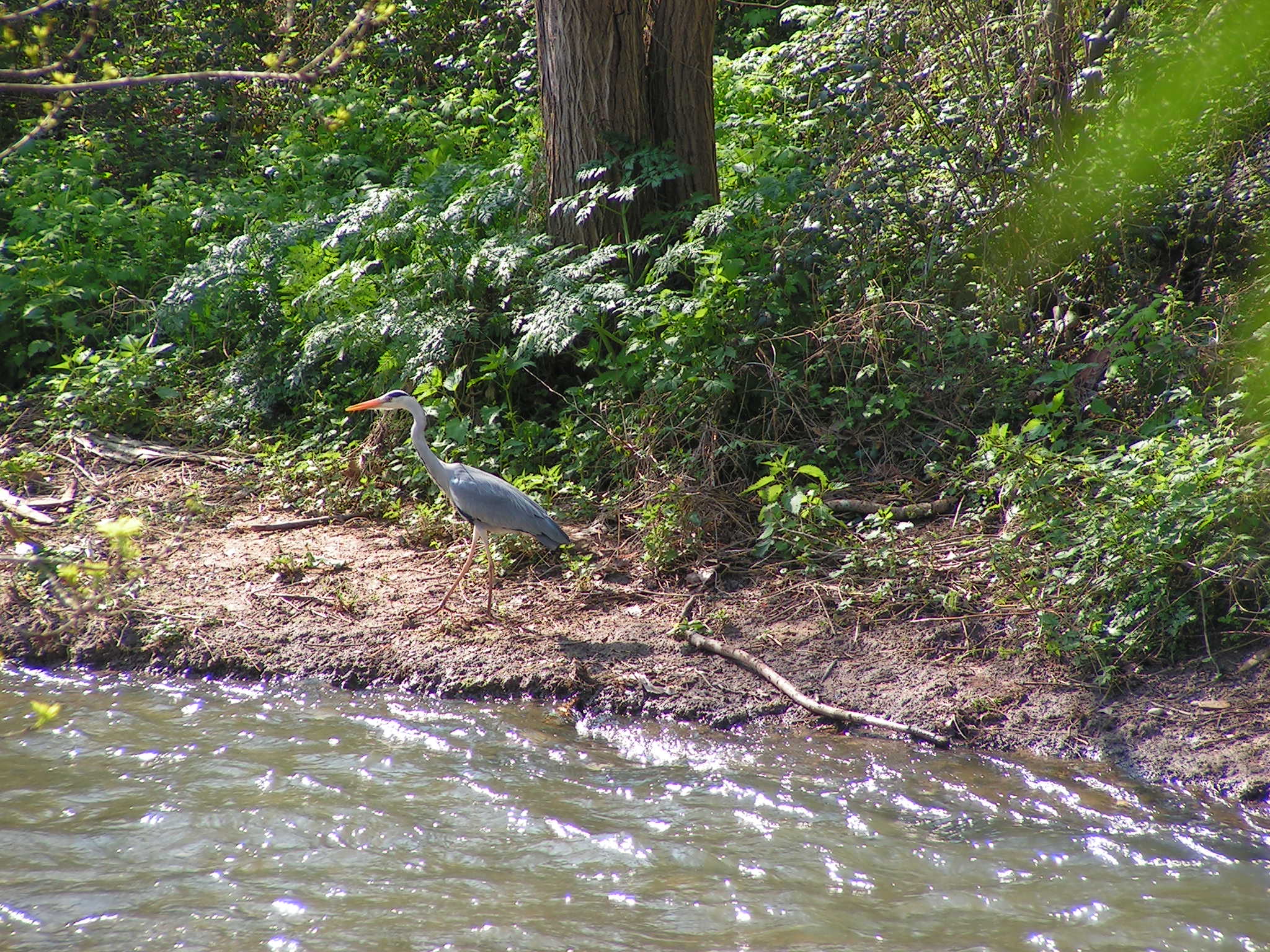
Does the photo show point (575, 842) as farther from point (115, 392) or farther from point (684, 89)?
point (115, 392)

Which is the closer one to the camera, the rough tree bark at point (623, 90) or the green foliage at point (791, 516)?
the green foliage at point (791, 516)

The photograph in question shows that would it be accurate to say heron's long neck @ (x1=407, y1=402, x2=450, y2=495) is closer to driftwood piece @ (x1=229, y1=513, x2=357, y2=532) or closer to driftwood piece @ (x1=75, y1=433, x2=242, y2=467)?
driftwood piece @ (x1=229, y1=513, x2=357, y2=532)

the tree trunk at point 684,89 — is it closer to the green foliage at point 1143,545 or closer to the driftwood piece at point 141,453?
the green foliage at point 1143,545

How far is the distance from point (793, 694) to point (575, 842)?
1.39 m

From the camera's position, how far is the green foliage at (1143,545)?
15.1 feet

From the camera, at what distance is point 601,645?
5535mm

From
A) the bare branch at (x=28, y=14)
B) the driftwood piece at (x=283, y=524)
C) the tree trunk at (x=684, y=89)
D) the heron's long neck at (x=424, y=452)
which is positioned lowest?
the driftwood piece at (x=283, y=524)

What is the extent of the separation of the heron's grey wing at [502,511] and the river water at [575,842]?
1.14 metres

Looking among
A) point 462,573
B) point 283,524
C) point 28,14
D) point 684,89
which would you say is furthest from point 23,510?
point 28,14

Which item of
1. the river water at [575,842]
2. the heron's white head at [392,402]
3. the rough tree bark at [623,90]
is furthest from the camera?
the rough tree bark at [623,90]

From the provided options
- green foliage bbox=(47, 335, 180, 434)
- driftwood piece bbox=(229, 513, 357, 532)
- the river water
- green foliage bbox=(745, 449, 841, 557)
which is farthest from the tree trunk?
green foliage bbox=(47, 335, 180, 434)

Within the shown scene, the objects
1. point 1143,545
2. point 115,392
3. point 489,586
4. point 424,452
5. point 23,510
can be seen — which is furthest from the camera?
point 115,392

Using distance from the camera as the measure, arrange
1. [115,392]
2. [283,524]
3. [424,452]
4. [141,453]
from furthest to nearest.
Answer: [115,392] < [141,453] < [283,524] < [424,452]

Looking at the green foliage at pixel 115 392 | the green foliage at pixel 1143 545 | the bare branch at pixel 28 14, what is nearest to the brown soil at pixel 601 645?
the green foliage at pixel 1143 545
